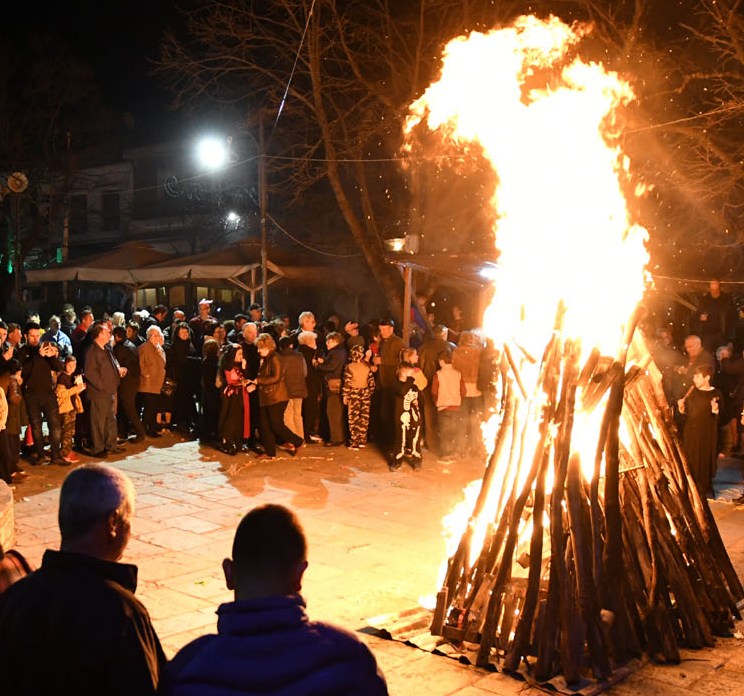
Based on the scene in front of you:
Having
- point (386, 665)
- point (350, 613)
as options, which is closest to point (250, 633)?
point (386, 665)

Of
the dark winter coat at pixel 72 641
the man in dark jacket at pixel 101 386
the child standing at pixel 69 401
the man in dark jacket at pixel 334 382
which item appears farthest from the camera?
the man in dark jacket at pixel 334 382

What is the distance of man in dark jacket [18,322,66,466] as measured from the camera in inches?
445

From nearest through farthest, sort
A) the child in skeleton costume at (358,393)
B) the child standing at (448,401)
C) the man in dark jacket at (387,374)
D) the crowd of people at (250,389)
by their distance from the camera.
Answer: the crowd of people at (250,389) < the child standing at (448,401) < the child in skeleton costume at (358,393) < the man in dark jacket at (387,374)

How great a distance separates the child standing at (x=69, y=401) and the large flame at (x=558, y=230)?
261 inches

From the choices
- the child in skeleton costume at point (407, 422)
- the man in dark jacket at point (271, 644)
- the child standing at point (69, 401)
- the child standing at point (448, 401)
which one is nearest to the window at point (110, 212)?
the child standing at point (69, 401)

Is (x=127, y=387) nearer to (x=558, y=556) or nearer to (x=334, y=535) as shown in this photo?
(x=334, y=535)

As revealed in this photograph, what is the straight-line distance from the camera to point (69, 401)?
38.7 ft

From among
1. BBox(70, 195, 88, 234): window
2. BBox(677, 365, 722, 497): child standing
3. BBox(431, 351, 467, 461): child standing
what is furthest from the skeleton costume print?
BBox(70, 195, 88, 234): window

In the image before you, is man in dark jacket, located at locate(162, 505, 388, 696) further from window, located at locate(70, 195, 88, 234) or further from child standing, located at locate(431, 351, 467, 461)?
window, located at locate(70, 195, 88, 234)

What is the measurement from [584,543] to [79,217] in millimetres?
39323

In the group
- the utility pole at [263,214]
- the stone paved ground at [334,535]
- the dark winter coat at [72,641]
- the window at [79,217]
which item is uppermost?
the window at [79,217]

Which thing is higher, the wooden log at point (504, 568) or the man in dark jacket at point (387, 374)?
the man in dark jacket at point (387, 374)

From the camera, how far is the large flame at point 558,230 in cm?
650

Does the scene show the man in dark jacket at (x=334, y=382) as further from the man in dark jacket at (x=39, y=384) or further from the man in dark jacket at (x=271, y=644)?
the man in dark jacket at (x=271, y=644)
